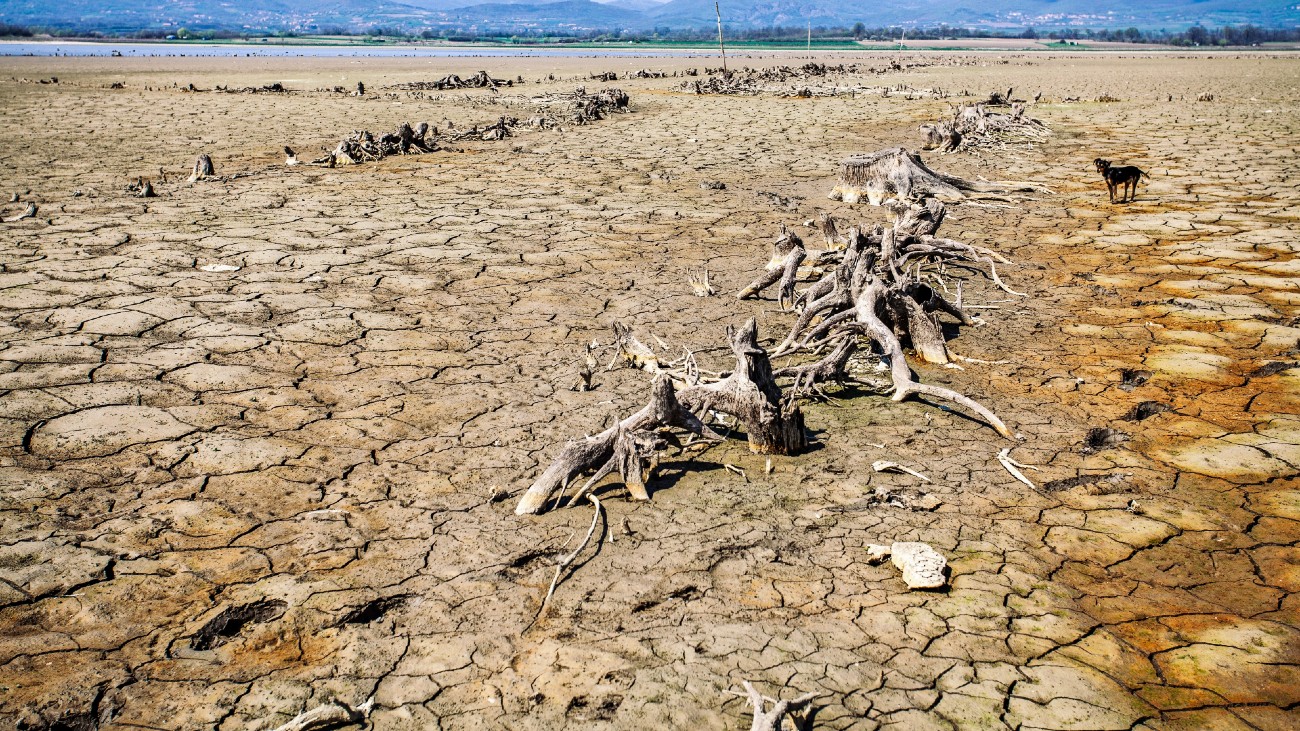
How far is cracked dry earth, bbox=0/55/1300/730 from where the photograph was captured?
208 cm

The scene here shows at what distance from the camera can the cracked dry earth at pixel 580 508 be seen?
2.08 m

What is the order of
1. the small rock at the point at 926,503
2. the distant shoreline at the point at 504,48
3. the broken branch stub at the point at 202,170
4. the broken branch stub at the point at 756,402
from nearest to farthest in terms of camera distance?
the small rock at the point at 926,503
the broken branch stub at the point at 756,402
the broken branch stub at the point at 202,170
the distant shoreline at the point at 504,48

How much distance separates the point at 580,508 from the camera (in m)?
2.90

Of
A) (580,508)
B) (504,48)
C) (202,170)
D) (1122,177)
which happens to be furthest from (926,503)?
(504,48)

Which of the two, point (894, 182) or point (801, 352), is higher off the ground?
point (894, 182)

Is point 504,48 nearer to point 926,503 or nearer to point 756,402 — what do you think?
point 756,402

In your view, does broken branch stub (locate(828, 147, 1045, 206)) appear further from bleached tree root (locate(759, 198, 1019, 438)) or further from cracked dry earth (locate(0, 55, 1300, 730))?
bleached tree root (locate(759, 198, 1019, 438))

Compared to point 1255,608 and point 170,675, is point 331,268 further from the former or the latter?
point 1255,608

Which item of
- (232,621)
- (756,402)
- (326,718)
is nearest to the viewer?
(326,718)

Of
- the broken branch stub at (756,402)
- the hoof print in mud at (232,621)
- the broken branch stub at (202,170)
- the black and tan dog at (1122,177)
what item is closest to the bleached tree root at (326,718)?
the hoof print in mud at (232,621)

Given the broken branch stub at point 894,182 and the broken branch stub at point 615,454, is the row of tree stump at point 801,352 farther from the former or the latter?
the broken branch stub at point 894,182

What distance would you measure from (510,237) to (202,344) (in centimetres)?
275

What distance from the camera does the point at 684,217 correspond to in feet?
24.0

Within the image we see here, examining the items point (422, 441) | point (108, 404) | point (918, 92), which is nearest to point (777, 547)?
point (422, 441)
